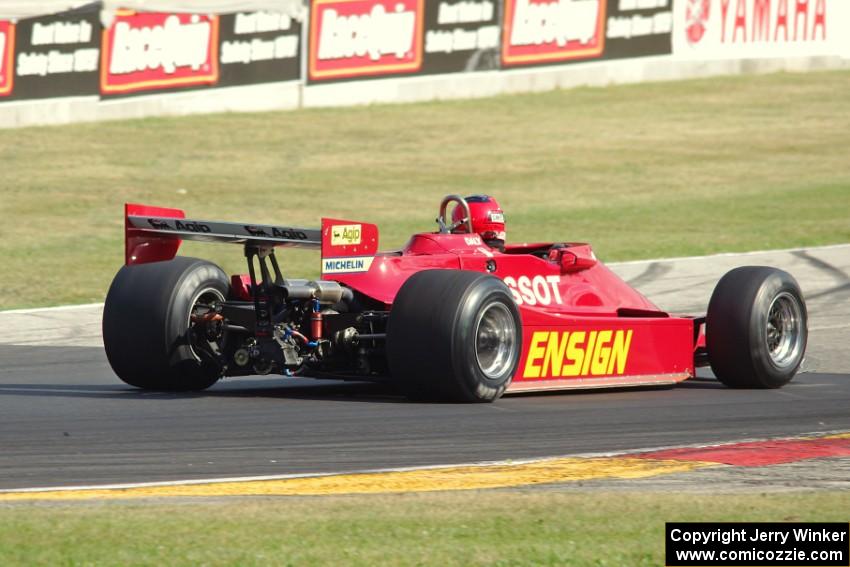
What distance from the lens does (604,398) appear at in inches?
460

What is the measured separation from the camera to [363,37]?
2873cm

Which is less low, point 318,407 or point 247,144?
point 247,144

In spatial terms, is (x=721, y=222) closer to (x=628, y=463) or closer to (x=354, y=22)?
(x=354, y=22)

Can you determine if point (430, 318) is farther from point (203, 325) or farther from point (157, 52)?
point (157, 52)

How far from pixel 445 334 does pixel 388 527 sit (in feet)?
11.6

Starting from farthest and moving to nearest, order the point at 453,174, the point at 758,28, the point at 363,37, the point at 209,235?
the point at 758,28 < the point at 363,37 < the point at 453,174 < the point at 209,235

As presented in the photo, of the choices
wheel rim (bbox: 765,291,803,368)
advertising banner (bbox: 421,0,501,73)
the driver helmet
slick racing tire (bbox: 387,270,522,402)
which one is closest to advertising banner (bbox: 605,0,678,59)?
advertising banner (bbox: 421,0,501,73)

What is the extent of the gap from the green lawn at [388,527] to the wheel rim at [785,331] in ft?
15.2

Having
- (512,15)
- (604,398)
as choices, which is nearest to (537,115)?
(512,15)

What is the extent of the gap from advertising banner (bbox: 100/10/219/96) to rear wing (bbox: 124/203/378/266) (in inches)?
580

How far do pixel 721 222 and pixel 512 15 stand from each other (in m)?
8.23

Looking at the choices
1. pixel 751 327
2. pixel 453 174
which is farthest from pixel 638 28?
pixel 751 327

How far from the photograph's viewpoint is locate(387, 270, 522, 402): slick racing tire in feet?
34.0

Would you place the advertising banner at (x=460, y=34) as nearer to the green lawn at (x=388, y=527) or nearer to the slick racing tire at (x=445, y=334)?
the slick racing tire at (x=445, y=334)
